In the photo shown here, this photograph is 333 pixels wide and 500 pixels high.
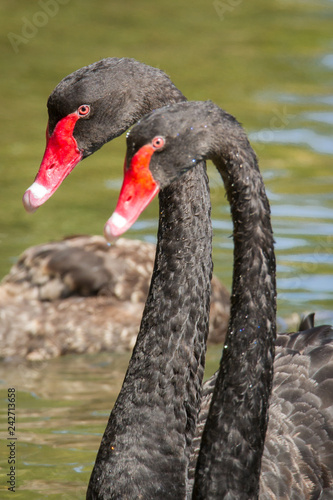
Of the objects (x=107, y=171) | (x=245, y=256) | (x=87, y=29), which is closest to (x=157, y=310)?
(x=245, y=256)

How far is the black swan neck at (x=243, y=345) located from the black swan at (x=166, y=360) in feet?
0.78

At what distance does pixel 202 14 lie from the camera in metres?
13.1

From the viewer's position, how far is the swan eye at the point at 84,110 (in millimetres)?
3611

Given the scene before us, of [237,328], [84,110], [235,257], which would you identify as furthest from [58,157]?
[237,328]

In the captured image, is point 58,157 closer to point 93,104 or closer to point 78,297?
point 93,104

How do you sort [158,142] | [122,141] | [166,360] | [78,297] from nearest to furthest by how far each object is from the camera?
[158,142] < [166,360] < [78,297] < [122,141]

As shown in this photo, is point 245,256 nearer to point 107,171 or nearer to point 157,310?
point 157,310

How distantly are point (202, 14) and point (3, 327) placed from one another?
8.00 m

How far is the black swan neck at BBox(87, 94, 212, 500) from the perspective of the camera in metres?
3.44

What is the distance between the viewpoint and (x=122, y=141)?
30.0ft

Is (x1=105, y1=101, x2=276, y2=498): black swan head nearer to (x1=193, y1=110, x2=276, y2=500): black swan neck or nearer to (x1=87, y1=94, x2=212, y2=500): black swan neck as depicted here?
(x1=193, y1=110, x2=276, y2=500): black swan neck

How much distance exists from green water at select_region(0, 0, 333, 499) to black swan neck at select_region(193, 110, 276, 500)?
47.0 inches

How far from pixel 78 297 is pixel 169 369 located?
2782 millimetres

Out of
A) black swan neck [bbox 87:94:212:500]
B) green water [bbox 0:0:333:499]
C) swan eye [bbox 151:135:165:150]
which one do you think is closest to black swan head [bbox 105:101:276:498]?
swan eye [bbox 151:135:165:150]
